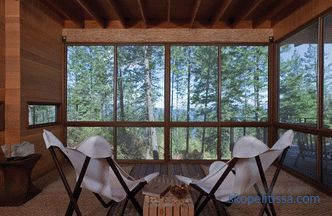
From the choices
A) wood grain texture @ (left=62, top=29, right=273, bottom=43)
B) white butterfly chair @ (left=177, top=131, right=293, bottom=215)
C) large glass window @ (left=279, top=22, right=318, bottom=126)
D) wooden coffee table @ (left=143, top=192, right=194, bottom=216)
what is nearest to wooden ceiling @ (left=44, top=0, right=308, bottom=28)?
wood grain texture @ (left=62, top=29, right=273, bottom=43)

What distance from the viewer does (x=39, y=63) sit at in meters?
4.32

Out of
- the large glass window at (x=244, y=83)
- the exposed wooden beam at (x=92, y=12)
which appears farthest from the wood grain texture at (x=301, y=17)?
the exposed wooden beam at (x=92, y=12)

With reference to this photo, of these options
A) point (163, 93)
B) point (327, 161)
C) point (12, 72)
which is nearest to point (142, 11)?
point (163, 93)

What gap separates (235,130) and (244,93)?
75cm

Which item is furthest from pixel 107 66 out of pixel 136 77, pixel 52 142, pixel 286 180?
pixel 286 180

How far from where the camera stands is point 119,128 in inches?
208

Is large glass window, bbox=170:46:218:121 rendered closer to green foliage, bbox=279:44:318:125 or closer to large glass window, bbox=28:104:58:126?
green foliage, bbox=279:44:318:125

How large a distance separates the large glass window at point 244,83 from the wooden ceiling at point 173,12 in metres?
0.55

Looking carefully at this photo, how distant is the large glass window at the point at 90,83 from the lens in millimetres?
5262

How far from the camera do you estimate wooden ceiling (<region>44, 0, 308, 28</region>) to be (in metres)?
4.38

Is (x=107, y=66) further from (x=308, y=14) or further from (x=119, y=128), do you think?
(x=308, y=14)

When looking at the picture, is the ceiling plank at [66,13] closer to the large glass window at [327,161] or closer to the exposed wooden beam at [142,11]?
the exposed wooden beam at [142,11]

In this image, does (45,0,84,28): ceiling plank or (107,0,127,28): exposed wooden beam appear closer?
(107,0,127,28): exposed wooden beam

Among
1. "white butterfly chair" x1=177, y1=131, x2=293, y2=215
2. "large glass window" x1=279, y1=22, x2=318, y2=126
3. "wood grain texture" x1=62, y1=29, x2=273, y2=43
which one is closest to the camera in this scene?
"white butterfly chair" x1=177, y1=131, x2=293, y2=215
